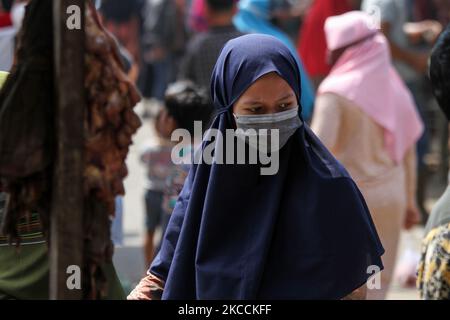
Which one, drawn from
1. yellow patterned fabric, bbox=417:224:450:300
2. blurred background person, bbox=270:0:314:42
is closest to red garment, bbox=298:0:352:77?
blurred background person, bbox=270:0:314:42

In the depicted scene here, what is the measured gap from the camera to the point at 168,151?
19.3ft

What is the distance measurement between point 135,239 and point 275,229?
16.9 ft

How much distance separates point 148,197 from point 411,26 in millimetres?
3011

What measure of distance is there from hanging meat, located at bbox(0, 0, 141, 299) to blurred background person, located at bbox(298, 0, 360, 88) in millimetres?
5681

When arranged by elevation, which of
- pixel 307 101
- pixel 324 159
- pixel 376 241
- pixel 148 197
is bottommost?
pixel 148 197

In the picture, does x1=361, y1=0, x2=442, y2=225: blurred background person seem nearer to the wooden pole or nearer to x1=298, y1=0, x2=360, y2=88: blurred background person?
x1=298, y1=0, x2=360, y2=88: blurred background person

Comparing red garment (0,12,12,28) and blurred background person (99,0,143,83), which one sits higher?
red garment (0,12,12,28)

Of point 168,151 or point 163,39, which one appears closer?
point 168,151

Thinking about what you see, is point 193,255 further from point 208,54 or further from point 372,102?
point 208,54

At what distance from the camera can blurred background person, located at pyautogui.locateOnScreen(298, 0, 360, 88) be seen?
821 centimetres

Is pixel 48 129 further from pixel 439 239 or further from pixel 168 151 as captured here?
pixel 168 151

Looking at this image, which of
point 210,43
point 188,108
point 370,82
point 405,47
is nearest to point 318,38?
point 405,47
